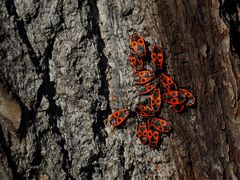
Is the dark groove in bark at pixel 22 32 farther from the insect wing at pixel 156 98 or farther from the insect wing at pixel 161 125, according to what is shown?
the insect wing at pixel 161 125

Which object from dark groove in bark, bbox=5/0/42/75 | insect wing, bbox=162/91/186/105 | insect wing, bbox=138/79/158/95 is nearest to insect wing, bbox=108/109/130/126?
insect wing, bbox=138/79/158/95

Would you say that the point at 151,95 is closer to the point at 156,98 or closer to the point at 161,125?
the point at 156,98

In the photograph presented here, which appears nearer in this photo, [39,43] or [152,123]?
[39,43]

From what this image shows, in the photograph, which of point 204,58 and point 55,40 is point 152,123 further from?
point 55,40

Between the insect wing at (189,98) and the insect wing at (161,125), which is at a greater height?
the insect wing at (189,98)

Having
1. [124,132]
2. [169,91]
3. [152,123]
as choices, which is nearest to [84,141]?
[124,132]

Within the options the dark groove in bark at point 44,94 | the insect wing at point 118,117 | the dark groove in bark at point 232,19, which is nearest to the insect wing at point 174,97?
the insect wing at point 118,117

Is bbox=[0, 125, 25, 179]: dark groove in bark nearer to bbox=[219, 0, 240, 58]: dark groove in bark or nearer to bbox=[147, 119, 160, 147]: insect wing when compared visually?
bbox=[147, 119, 160, 147]: insect wing
